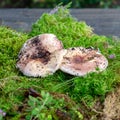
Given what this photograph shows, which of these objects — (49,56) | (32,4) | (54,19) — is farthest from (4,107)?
(32,4)

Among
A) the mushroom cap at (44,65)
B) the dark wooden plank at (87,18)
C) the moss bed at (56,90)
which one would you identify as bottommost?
the dark wooden plank at (87,18)

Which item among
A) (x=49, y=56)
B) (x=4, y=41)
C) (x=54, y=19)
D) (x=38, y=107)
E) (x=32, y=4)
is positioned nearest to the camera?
(x=38, y=107)

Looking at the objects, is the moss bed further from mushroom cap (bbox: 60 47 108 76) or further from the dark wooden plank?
the dark wooden plank

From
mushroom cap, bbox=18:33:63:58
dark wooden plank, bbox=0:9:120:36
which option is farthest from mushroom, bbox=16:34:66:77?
dark wooden plank, bbox=0:9:120:36

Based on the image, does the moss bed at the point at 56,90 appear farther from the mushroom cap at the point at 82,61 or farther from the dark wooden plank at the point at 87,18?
the dark wooden plank at the point at 87,18

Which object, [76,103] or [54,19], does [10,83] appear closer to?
[76,103]

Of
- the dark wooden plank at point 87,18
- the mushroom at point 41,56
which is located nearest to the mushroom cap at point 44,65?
the mushroom at point 41,56
